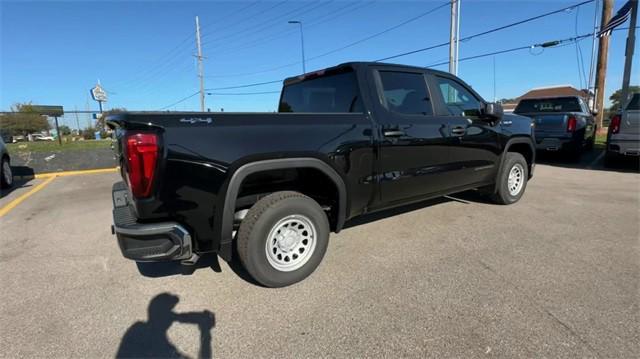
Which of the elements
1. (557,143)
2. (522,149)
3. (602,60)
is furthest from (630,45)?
(522,149)

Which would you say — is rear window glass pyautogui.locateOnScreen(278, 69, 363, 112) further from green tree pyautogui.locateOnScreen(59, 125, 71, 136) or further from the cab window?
green tree pyautogui.locateOnScreen(59, 125, 71, 136)

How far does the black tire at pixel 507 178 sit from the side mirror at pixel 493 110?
906 millimetres

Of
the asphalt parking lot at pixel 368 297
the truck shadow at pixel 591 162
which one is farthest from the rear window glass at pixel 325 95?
the truck shadow at pixel 591 162

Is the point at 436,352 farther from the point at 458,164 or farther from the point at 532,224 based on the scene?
the point at 532,224

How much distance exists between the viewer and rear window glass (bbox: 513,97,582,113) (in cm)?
1027

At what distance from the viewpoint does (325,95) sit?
376 cm

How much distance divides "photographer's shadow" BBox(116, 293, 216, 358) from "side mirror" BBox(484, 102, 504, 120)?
12.8ft

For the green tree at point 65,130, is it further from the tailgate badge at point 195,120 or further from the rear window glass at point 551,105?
the rear window glass at point 551,105

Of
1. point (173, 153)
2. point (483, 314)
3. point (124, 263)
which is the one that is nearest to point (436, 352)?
point (483, 314)

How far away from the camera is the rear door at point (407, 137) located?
343 centimetres

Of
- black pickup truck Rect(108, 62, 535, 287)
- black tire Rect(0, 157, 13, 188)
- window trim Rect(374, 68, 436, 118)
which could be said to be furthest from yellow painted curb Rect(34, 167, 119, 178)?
window trim Rect(374, 68, 436, 118)

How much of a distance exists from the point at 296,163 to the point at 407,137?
138cm

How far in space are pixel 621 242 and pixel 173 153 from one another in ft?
15.0

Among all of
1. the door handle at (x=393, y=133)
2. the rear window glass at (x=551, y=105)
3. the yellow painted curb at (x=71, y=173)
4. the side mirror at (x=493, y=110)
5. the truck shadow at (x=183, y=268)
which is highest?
the rear window glass at (x=551, y=105)
